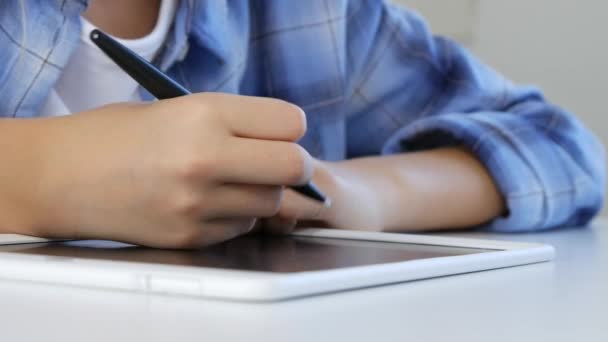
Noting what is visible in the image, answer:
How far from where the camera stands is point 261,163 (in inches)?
12.4

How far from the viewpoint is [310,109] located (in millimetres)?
700

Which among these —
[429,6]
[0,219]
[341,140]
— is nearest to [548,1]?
[429,6]

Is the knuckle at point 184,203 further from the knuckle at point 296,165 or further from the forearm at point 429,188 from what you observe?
the forearm at point 429,188

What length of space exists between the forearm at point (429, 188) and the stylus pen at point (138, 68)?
0.23 meters

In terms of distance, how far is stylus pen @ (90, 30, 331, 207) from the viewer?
1.05 feet

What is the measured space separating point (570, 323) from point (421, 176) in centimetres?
39

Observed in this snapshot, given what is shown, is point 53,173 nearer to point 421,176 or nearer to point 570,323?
point 570,323

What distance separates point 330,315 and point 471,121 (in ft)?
1.49

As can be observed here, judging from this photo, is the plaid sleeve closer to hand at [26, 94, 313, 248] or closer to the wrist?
the wrist

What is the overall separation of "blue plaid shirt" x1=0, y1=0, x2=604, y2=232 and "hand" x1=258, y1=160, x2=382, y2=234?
119 mm

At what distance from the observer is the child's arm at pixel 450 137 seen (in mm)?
594

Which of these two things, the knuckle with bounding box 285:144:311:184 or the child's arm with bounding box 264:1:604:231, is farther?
the child's arm with bounding box 264:1:604:231

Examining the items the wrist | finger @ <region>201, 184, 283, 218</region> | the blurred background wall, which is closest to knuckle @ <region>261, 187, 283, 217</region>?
finger @ <region>201, 184, 283, 218</region>

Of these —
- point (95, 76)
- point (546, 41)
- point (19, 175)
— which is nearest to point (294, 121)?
point (19, 175)
